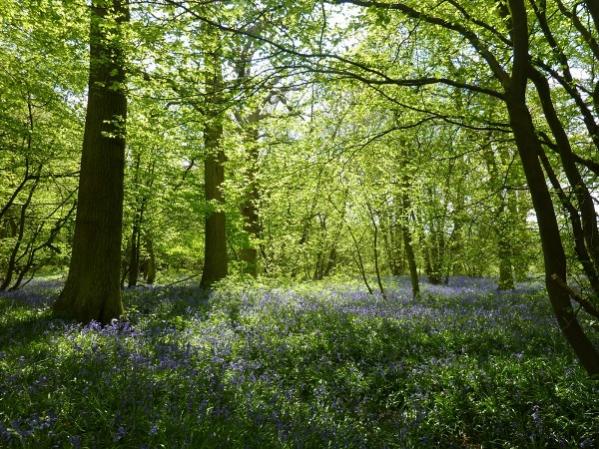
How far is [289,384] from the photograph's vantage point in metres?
6.99

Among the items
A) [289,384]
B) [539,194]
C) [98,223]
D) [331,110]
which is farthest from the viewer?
[331,110]

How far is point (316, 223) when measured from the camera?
90.4ft

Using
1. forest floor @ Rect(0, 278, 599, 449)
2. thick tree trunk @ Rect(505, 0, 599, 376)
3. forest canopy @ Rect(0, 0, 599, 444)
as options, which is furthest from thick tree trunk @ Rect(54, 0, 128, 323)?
thick tree trunk @ Rect(505, 0, 599, 376)

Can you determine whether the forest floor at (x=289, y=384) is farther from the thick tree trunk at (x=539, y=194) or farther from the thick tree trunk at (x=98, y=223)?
the thick tree trunk at (x=539, y=194)

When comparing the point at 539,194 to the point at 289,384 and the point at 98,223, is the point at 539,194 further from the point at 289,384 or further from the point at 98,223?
the point at 98,223

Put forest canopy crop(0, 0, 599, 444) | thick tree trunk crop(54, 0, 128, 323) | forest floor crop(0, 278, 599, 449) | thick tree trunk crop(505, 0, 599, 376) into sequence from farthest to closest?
thick tree trunk crop(54, 0, 128, 323) < forest canopy crop(0, 0, 599, 444) < thick tree trunk crop(505, 0, 599, 376) < forest floor crop(0, 278, 599, 449)

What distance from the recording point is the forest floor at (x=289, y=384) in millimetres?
4465

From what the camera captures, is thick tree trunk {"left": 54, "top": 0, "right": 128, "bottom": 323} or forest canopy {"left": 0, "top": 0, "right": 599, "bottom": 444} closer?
forest canopy {"left": 0, "top": 0, "right": 599, "bottom": 444}

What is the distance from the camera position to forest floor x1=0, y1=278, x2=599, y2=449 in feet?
14.6

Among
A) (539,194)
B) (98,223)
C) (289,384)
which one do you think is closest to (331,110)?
(98,223)

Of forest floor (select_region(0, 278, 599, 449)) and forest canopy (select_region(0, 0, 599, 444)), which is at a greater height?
forest canopy (select_region(0, 0, 599, 444))

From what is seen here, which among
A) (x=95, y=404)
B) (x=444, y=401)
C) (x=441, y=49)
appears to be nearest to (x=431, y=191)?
(x=441, y=49)

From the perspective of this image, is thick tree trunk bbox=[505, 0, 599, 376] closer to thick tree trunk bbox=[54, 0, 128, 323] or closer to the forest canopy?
the forest canopy

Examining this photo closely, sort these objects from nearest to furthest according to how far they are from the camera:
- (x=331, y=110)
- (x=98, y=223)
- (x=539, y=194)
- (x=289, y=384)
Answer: (x=539, y=194), (x=289, y=384), (x=98, y=223), (x=331, y=110)
